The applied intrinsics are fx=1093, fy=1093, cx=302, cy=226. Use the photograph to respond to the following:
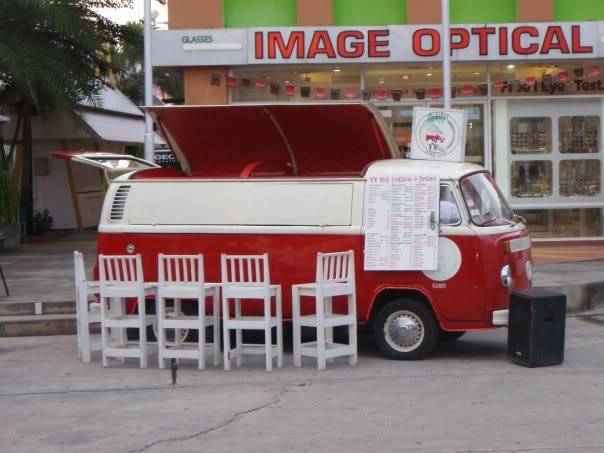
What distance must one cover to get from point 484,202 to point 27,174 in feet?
56.4

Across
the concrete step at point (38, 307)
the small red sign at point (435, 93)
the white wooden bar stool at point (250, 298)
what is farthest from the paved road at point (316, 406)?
the small red sign at point (435, 93)

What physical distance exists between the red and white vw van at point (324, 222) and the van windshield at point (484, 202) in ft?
0.06

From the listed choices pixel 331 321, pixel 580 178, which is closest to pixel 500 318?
pixel 331 321

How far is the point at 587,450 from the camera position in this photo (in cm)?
736

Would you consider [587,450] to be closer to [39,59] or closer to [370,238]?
[370,238]

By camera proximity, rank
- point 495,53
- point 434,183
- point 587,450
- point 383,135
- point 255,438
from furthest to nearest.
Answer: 1. point 495,53
2. point 383,135
3. point 434,183
4. point 255,438
5. point 587,450

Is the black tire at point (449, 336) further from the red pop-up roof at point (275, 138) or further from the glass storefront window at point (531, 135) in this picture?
the glass storefront window at point (531, 135)

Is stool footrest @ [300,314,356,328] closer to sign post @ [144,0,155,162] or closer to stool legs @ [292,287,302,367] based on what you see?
stool legs @ [292,287,302,367]

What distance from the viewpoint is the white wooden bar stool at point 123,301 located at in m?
10.9

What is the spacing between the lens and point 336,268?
10.8 metres

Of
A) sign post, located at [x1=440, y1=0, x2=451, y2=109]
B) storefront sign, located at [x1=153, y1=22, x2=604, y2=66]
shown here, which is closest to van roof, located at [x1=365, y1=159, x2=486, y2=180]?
sign post, located at [x1=440, y1=0, x2=451, y2=109]

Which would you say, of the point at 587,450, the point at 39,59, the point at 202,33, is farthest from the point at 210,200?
the point at 39,59

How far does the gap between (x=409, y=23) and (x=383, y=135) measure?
A: 8.76 meters

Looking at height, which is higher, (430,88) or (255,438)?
(430,88)
